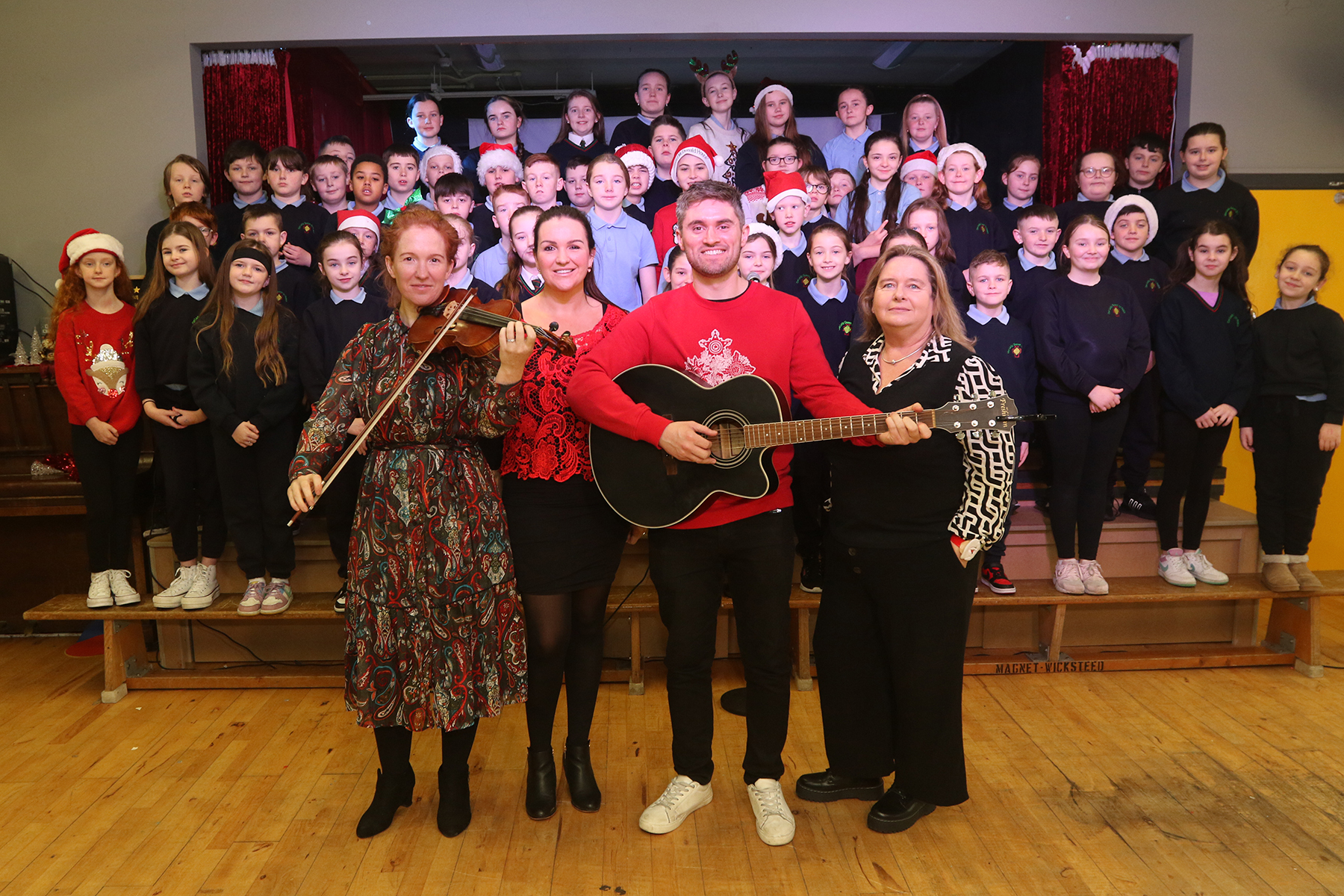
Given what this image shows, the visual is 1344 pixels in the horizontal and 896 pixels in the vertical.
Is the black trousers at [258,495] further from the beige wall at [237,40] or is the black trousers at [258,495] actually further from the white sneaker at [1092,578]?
the white sneaker at [1092,578]

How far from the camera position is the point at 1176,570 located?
134 inches

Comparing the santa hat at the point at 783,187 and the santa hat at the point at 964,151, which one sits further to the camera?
the santa hat at the point at 964,151

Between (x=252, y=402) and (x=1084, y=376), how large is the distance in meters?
3.08

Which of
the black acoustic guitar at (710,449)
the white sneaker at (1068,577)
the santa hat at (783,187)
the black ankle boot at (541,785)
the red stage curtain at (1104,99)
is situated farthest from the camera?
the red stage curtain at (1104,99)

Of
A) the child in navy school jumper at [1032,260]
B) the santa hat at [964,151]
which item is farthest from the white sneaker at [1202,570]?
the santa hat at [964,151]

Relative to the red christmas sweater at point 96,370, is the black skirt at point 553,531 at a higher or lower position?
lower

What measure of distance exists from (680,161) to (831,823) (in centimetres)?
301

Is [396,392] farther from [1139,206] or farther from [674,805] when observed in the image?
[1139,206]

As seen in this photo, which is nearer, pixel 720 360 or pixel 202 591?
pixel 720 360

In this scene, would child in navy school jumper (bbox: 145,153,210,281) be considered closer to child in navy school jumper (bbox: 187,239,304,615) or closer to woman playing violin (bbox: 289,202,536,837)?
child in navy school jumper (bbox: 187,239,304,615)

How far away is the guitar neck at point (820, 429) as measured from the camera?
1917 millimetres

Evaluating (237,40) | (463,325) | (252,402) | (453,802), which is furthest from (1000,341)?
(237,40)

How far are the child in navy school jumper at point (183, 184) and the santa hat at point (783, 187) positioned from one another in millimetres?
2625

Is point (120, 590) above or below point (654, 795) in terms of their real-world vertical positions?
above
